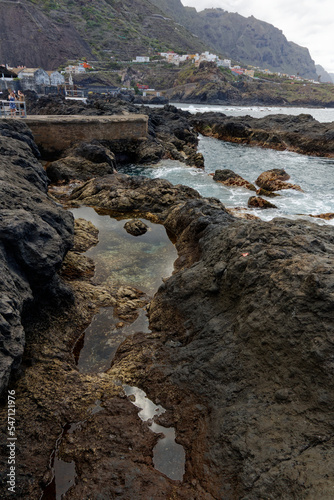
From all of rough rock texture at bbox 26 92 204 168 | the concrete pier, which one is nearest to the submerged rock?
the concrete pier

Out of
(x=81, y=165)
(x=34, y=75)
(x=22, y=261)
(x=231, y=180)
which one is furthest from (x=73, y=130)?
(x=34, y=75)

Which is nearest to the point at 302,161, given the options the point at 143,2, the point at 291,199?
the point at 291,199

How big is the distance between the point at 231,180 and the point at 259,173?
6.48 meters

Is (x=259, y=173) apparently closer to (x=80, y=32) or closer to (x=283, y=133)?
(x=283, y=133)

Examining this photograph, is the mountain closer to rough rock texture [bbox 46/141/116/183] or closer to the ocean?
the ocean

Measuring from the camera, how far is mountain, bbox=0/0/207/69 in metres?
118

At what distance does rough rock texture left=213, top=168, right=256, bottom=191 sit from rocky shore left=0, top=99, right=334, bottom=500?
15.3m

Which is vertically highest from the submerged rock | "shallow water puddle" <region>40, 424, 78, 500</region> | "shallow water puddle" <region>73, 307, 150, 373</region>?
the submerged rock

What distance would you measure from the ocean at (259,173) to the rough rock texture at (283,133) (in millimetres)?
2276

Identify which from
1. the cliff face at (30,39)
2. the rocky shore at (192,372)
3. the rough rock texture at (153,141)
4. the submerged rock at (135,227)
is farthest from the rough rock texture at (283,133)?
the cliff face at (30,39)

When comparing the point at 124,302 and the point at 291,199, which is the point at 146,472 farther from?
the point at 291,199

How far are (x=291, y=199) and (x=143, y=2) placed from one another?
244478 millimetres

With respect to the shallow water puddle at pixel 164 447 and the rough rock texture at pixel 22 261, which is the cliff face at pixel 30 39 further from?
the shallow water puddle at pixel 164 447

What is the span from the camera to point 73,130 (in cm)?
2361
